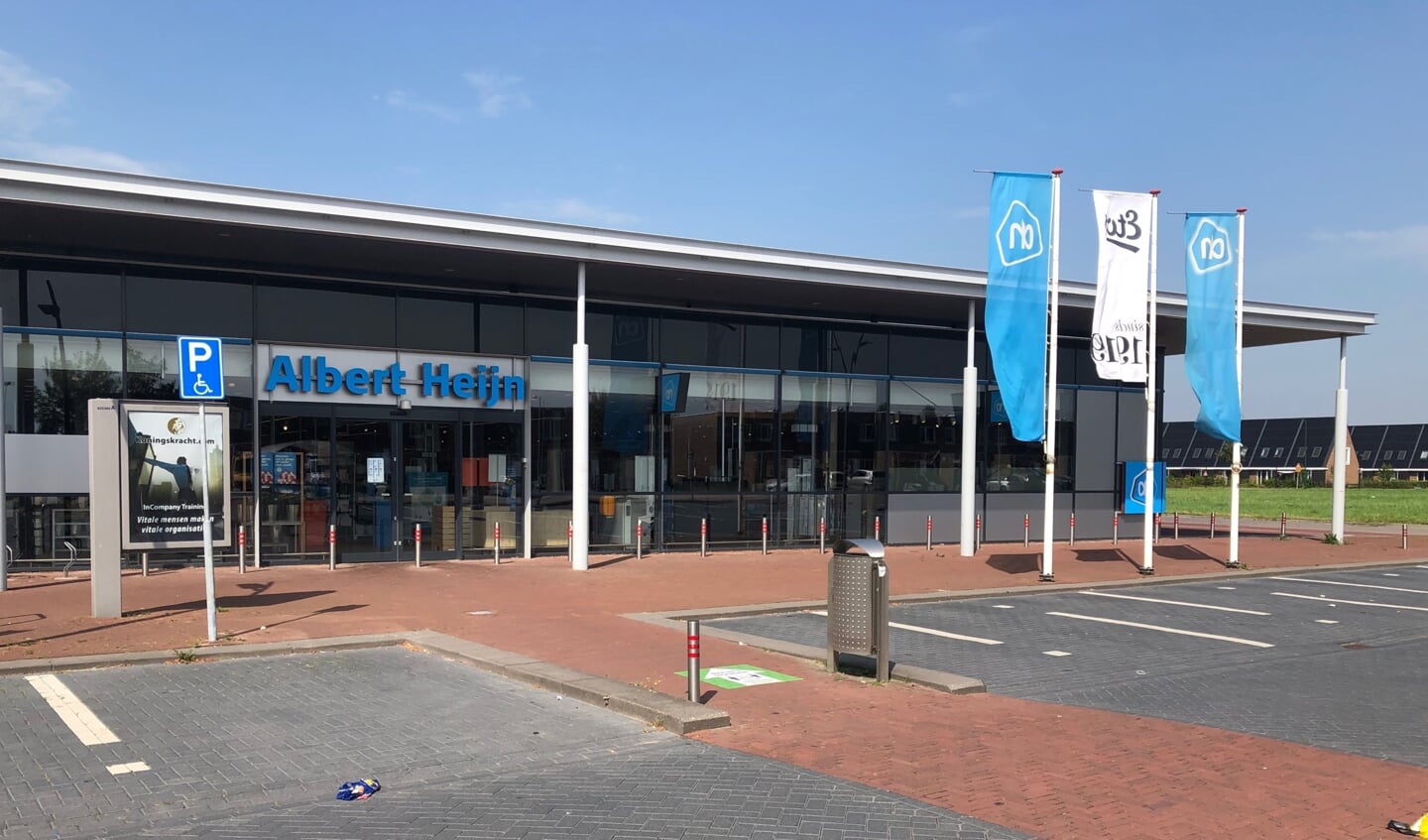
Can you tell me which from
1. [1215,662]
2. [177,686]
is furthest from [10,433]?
[1215,662]

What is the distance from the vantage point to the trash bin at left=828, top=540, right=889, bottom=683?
11.0 m

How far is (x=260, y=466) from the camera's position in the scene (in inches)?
800

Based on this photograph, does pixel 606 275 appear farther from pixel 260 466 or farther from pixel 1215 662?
pixel 1215 662

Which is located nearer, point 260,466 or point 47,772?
point 47,772

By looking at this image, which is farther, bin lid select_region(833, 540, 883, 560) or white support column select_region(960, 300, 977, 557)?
white support column select_region(960, 300, 977, 557)

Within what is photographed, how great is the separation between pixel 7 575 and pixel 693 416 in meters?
13.5

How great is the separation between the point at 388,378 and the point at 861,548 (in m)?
13.1

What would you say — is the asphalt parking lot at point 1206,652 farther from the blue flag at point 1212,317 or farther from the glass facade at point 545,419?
the glass facade at point 545,419

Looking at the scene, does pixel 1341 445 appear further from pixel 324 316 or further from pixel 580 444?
pixel 324 316

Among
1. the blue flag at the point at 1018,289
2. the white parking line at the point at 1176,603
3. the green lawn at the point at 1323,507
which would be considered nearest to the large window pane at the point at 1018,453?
the blue flag at the point at 1018,289

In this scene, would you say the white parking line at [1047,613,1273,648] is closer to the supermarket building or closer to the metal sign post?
the supermarket building

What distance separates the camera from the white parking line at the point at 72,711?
805 centimetres

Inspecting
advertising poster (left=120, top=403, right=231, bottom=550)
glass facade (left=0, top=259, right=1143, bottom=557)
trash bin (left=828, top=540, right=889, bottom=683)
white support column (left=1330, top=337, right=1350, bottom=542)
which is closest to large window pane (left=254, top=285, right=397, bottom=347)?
glass facade (left=0, top=259, right=1143, bottom=557)

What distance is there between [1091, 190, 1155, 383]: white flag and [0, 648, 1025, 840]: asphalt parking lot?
15.4 meters
